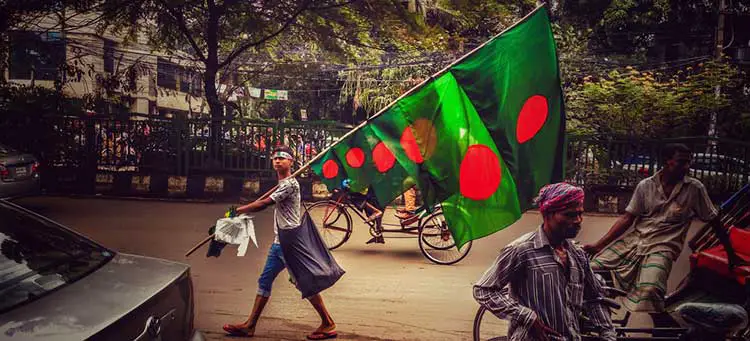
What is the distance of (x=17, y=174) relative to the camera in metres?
9.35

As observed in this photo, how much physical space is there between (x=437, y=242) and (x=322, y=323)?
3345 millimetres

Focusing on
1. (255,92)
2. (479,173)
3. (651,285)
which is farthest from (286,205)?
(255,92)

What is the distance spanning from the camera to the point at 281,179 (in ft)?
16.0

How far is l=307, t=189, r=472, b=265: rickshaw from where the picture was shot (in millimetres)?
7730

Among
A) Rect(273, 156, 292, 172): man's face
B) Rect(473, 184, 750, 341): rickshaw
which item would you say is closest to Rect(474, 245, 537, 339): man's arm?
Rect(473, 184, 750, 341): rickshaw

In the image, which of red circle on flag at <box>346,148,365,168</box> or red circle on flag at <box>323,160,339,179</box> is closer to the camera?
red circle on flag at <box>346,148,365,168</box>

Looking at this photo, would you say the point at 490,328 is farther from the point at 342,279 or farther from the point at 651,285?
the point at 342,279

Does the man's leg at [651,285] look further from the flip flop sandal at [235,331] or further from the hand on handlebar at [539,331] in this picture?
the flip flop sandal at [235,331]

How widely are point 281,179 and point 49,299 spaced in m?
2.61

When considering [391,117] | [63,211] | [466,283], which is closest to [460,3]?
[466,283]

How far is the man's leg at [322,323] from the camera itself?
4.67 m

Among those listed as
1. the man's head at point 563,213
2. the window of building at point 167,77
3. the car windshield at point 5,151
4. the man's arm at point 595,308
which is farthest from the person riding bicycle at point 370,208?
the window of building at point 167,77

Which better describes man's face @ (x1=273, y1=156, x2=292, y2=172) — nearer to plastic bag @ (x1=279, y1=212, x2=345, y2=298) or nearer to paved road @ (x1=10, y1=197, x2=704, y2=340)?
plastic bag @ (x1=279, y1=212, x2=345, y2=298)

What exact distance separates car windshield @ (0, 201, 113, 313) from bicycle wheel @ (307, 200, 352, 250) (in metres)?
5.06
